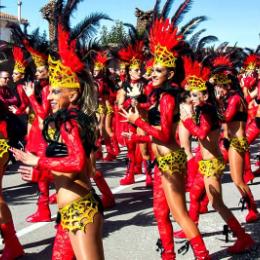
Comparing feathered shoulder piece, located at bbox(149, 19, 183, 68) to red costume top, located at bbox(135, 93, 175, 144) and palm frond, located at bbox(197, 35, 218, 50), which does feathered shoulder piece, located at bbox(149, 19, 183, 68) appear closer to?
red costume top, located at bbox(135, 93, 175, 144)

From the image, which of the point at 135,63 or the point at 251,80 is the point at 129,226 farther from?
the point at 251,80

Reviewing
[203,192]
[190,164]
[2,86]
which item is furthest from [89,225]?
[2,86]

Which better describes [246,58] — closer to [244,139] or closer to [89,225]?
[244,139]

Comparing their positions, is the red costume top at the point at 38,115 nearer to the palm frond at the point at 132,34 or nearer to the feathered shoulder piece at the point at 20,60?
the feathered shoulder piece at the point at 20,60

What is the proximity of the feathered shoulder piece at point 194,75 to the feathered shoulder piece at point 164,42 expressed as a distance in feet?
0.89

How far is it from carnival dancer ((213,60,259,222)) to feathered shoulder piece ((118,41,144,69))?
3978 mm

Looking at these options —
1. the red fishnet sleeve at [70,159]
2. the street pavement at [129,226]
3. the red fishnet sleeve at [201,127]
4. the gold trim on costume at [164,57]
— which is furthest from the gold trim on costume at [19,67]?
the red fishnet sleeve at [70,159]

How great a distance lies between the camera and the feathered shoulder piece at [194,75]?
5066 millimetres

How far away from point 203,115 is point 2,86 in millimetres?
5268

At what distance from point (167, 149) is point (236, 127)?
6.11ft

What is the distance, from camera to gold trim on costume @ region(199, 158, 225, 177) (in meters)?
4.87

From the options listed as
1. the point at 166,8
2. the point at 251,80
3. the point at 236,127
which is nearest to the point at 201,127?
the point at 236,127

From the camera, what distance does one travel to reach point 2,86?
9070 millimetres

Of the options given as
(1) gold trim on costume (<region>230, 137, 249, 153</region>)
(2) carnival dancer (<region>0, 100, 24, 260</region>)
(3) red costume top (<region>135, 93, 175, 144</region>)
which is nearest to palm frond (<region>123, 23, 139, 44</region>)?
(1) gold trim on costume (<region>230, 137, 249, 153</region>)
